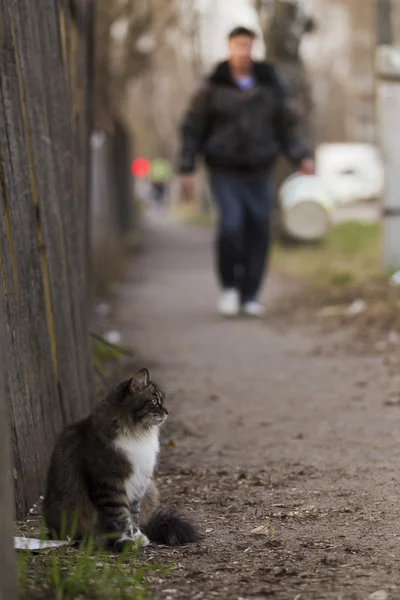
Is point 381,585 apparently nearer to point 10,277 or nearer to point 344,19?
point 10,277

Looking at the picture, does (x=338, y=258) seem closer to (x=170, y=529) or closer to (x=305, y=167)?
(x=305, y=167)

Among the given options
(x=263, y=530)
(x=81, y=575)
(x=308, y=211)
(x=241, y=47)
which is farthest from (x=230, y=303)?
(x=81, y=575)

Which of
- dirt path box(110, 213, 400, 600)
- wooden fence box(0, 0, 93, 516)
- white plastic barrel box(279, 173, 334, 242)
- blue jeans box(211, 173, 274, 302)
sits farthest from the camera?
white plastic barrel box(279, 173, 334, 242)

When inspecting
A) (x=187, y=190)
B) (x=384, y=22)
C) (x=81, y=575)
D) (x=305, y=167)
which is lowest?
(x=187, y=190)

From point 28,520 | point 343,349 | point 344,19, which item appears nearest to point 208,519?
point 28,520

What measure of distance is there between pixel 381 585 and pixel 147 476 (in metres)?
1.05

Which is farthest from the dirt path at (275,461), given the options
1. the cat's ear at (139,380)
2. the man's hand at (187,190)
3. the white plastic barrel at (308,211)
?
the man's hand at (187,190)

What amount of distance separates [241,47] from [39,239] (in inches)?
215

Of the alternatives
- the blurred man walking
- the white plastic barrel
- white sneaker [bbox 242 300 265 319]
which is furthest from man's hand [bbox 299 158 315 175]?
white sneaker [bbox 242 300 265 319]

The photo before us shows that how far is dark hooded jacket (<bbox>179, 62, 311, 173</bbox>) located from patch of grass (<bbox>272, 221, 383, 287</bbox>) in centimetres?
232

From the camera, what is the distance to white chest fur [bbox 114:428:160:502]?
15.0 feet

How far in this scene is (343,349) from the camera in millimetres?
9422

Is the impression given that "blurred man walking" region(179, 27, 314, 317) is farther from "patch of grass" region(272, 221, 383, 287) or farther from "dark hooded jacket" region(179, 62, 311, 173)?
"patch of grass" region(272, 221, 383, 287)

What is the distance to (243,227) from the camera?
11.1m
